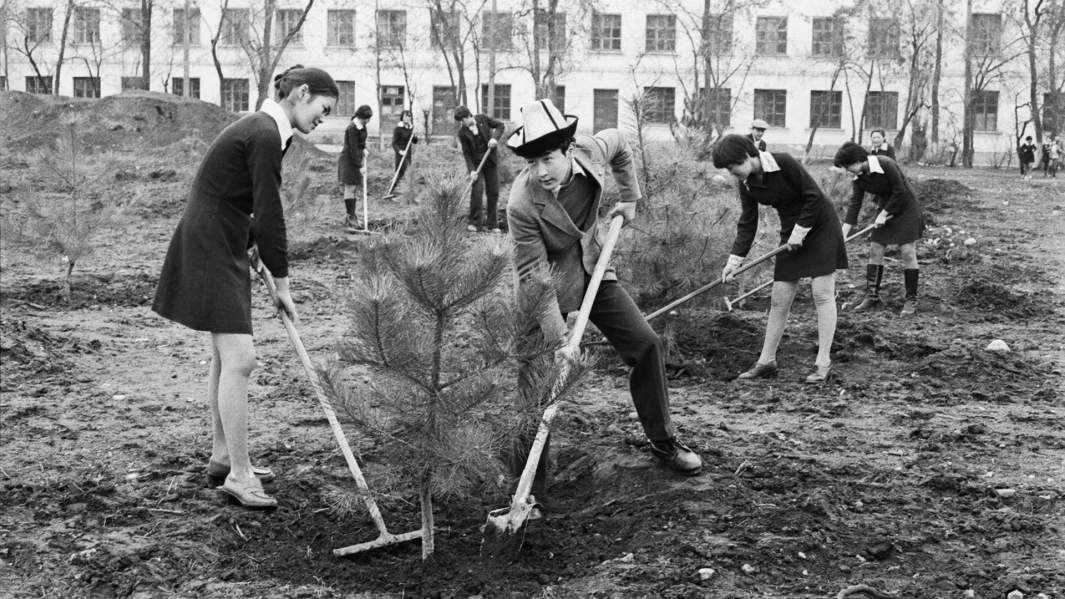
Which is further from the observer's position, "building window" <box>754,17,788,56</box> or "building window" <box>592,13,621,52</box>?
"building window" <box>592,13,621,52</box>

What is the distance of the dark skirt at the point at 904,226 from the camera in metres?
9.12

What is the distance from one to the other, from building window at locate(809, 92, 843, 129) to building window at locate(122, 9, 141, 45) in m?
24.1

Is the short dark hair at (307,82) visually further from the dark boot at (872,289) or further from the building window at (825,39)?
the building window at (825,39)

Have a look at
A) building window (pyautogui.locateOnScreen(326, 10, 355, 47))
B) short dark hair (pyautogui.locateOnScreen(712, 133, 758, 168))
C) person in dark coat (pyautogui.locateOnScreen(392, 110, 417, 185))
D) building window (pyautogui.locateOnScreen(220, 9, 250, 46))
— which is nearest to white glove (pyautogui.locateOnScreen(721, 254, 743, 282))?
short dark hair (pyautogui.locateOnScreen(712, 133, 758, 168))

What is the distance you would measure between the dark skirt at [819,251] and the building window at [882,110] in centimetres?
3811

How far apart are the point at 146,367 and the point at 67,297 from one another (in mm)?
2450

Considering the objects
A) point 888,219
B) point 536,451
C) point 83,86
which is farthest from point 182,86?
point 536,451

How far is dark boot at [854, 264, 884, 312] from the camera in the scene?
30.8 feet

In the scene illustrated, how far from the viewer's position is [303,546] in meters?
4.21

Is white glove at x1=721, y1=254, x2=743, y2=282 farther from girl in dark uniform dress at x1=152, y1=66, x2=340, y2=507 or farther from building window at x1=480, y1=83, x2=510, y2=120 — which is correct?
building window at x1=480, y1=83, x2=510, y2=120

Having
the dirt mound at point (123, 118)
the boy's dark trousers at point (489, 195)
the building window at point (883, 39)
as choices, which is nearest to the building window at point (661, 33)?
the building window at point (883, 39)

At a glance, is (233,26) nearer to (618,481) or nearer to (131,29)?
(131,29)

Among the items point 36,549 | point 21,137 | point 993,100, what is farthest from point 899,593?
point 993,100

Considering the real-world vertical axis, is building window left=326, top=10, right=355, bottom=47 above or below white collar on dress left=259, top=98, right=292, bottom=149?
above
